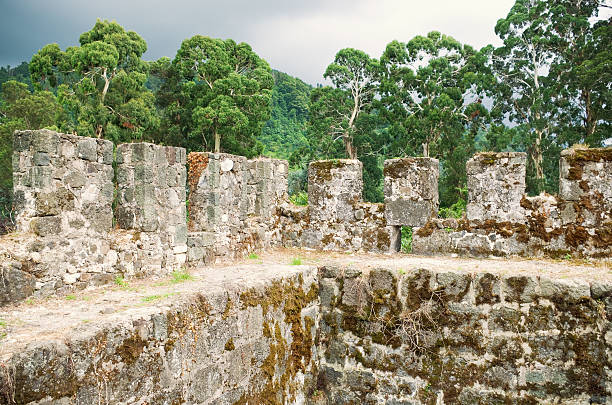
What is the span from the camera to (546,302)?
18.0ft

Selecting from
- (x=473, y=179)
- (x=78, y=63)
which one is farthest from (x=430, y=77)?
(x=473, y=179)

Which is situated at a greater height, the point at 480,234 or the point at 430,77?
the point at 430,77

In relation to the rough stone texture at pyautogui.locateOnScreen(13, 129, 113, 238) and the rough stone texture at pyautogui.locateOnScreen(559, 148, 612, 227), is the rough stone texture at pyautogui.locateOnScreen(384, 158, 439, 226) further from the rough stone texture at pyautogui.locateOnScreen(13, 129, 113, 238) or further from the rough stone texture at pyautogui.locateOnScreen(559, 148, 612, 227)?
the rough stone texture at pyautogui.locateOnScreen(13, 129, 113, 238)

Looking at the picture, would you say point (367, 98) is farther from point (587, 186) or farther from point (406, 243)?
point (587, 186)

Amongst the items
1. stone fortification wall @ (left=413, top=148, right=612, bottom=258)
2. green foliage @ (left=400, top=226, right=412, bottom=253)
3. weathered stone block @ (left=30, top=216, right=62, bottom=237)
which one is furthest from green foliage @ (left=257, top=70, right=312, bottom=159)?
weathered stone block @ (left=30, top=216, right=62, bottom=237)

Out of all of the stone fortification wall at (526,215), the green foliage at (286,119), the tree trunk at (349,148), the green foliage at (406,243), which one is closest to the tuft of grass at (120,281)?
the stone fortification wall at (526,215)

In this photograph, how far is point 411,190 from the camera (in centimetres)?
720

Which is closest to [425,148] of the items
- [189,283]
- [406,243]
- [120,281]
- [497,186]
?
[406,243]

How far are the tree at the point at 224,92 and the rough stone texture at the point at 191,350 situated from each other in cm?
1943

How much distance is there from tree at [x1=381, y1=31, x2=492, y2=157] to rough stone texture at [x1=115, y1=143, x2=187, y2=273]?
2134 cm

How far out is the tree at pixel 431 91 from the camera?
85.6 feet

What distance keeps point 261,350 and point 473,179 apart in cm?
381

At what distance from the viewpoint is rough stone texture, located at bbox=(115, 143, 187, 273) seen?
5215mm

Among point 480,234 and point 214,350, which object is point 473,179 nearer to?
point 480,234
